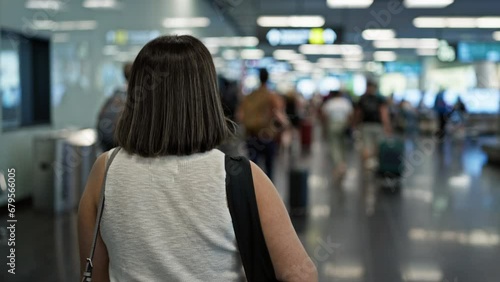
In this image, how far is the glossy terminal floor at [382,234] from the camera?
5270mm

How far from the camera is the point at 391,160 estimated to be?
11.5 metres

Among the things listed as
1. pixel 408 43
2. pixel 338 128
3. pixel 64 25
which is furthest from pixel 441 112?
pixel 64 25

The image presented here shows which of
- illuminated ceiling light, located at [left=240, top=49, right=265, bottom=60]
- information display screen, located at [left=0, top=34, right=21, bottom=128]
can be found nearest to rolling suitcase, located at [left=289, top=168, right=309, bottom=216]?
information display screen, located at [left=0, top=34, right=21, bottom=128]

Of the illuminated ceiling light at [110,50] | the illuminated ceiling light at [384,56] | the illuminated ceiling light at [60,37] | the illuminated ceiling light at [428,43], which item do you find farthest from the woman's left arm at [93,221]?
the illuminated ceiling light at [384,56]

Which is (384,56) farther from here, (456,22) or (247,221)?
(247,221)

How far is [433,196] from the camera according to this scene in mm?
9789

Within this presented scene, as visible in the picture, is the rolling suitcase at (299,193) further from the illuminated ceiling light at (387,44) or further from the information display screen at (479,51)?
the illuminated ceiling light at (387,44)

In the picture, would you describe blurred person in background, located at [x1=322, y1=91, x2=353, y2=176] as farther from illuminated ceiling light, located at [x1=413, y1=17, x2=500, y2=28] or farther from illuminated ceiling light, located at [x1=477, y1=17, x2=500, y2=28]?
illuminated ceiling light, located at [x1=477, y1=17, x2=500, y2=28]

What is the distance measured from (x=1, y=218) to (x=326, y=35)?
409 inches

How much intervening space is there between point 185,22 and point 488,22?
34.6 ft

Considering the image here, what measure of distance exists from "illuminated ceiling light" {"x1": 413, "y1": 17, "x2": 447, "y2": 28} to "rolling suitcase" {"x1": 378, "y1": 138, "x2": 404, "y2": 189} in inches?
372

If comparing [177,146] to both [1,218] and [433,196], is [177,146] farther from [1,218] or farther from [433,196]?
[433,196]

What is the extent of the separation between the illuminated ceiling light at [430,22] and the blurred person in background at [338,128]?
28.7 feet

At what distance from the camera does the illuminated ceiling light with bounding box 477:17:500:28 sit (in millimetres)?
19723
